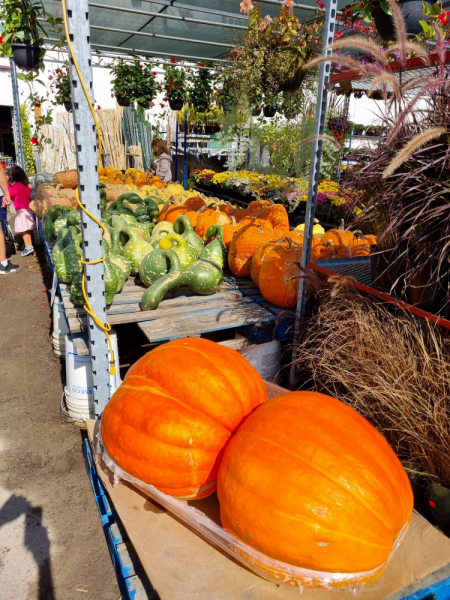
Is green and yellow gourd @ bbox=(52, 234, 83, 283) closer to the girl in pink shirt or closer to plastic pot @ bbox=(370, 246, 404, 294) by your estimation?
plastic pot @ bbox=(370, 246, 404, 294)

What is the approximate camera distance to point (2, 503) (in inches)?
93.6

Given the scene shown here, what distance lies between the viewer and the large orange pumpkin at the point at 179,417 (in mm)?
1216

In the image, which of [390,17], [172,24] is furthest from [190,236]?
[172,24]

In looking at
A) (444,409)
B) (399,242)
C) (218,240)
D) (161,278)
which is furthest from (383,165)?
(218,240)

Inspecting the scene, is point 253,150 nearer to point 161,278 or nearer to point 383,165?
point 161,278

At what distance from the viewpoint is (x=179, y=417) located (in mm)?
1231

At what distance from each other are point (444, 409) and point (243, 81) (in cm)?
362

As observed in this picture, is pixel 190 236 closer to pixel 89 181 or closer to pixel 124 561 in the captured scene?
pixel 89 181

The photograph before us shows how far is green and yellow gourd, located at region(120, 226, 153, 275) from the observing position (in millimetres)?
3629

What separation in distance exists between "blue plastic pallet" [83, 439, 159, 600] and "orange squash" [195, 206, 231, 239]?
3.29m

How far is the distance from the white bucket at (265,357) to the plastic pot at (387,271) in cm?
101

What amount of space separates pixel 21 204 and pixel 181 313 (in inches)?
215

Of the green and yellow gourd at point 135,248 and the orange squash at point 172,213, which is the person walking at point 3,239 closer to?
the orange squash at point 172,213

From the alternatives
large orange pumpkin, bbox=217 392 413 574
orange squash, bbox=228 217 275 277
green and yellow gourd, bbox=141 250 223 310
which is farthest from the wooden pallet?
large orange pumpkin, bbox=217 392 413 574
